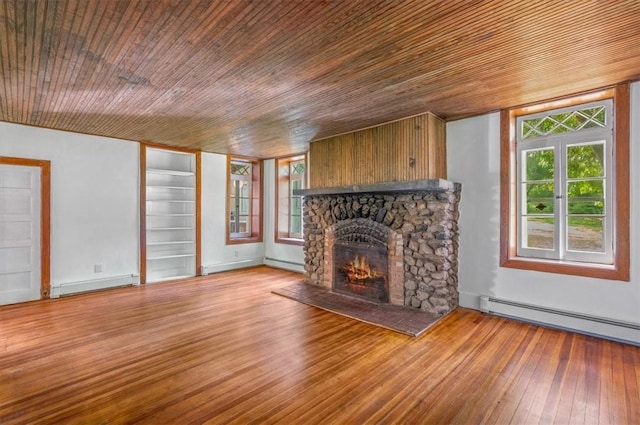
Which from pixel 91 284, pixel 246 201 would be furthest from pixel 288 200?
pixel 91 284

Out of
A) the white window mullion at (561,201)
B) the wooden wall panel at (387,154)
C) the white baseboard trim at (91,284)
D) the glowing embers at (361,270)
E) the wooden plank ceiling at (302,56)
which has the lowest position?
the white baseboard trim at (91,284)

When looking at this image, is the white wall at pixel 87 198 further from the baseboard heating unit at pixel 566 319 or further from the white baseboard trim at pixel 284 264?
the baseboard heating unit at pixel 566 319

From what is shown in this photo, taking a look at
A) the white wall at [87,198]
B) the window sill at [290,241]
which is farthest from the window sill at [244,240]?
the white wall at [87,198]

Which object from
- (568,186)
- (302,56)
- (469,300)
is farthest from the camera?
(469,300)

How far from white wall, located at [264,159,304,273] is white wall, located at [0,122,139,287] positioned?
2.69 meters

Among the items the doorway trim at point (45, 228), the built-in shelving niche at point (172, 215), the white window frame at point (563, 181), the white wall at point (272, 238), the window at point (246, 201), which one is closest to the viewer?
the white window frame at point (563, 181)

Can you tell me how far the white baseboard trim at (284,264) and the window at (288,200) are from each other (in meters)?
0.47

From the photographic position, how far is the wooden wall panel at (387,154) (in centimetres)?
393

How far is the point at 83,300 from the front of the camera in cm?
452

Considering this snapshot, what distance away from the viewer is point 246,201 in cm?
739

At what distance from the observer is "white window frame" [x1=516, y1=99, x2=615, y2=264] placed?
3209 mm

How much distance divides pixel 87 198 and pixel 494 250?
6062 millimetres

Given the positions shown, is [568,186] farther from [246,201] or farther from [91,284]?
[91,284]

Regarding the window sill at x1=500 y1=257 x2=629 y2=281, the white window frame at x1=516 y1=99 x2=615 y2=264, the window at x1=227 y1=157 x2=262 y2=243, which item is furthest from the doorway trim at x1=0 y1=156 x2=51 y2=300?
the white window frame at x1=516 y1=99 x2=615 y2=264
